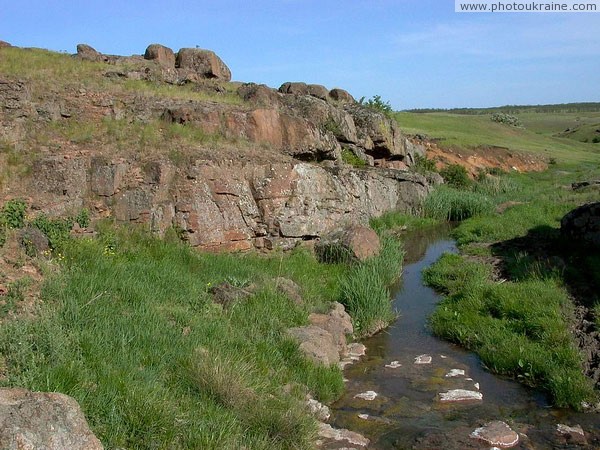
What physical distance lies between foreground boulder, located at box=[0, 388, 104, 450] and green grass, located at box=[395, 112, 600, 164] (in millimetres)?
38626

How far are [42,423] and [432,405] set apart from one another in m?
5.67

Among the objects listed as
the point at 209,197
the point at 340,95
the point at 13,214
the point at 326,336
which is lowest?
the point at 326,336

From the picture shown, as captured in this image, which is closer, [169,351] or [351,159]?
[169,351]

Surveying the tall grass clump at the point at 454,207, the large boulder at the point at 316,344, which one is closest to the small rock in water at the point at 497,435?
the large boulder at the point at 316,344

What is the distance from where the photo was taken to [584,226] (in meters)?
15.8

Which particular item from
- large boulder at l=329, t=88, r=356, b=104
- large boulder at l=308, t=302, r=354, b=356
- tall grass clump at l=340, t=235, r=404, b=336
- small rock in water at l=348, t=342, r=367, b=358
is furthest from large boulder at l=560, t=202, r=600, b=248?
large boulder at l=329, t=88, r=356, b=104

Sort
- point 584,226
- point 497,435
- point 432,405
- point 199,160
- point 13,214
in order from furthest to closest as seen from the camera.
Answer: point 584,226, point 199,160, point 13,214, point 432,405, point 497,435

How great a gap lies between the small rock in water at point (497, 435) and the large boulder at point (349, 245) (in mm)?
7799

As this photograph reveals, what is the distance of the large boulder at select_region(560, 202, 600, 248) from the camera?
600 inches

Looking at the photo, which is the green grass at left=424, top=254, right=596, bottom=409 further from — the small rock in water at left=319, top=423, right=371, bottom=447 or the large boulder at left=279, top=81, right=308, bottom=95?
the large boulder at left=279, top=81, right=308, bottom=95

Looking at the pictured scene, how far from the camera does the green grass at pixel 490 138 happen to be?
152ft

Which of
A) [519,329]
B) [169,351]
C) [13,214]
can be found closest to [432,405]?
[519,329]

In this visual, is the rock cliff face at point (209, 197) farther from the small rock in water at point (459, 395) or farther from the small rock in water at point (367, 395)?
the small rock in water at point (459, 395)

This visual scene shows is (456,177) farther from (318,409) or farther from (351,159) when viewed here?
(318,409)
